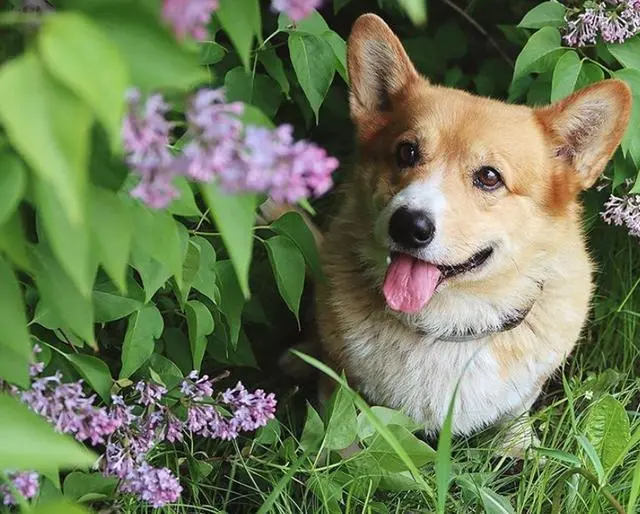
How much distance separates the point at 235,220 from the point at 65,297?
1.28ft

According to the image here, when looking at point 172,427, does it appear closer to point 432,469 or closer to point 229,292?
point 229,292

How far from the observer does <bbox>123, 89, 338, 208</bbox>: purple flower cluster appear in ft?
3.31

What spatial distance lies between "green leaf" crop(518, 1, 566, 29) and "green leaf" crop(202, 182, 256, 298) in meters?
1.55

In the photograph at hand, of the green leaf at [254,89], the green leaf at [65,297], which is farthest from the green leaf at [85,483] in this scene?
the green leaf at [254,89]

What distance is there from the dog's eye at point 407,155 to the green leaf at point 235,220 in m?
1.19

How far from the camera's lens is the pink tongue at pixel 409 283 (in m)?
2.14

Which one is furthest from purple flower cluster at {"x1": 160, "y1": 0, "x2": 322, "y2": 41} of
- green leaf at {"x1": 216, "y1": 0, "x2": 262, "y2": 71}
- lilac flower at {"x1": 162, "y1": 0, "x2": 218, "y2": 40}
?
green leaf at {"x1": 216, "y1": 0, "x2": 262, "y2": 71}

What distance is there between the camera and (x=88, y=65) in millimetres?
896

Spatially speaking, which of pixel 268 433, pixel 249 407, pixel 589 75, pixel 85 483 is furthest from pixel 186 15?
pixel 589 75

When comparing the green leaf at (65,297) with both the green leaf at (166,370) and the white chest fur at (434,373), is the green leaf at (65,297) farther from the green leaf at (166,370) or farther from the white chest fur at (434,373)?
the white chest fur at (434,373)

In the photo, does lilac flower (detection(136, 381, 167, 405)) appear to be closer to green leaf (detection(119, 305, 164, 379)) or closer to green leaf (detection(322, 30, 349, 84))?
green leaf (detection(119, 305, 164, 379))

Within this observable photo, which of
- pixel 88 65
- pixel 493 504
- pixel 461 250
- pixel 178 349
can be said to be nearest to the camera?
pixel 88 65

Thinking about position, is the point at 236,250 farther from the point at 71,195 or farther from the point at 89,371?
the point at 89,371

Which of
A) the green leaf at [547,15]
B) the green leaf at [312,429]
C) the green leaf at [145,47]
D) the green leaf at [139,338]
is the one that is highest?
the green leaf at [145,47]
